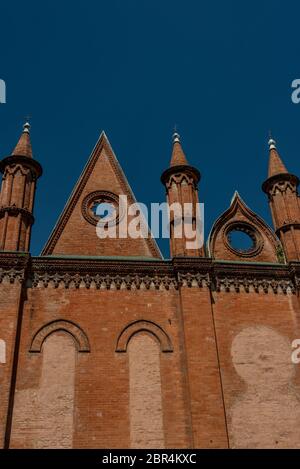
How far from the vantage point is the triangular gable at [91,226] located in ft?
62.4

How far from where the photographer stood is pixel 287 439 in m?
14.8

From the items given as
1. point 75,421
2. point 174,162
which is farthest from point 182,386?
point 174,162

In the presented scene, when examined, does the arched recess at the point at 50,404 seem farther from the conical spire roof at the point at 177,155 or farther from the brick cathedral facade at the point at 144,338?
the conical spire roof at the point at 177,155

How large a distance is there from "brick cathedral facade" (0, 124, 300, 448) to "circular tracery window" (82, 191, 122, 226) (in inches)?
40.9

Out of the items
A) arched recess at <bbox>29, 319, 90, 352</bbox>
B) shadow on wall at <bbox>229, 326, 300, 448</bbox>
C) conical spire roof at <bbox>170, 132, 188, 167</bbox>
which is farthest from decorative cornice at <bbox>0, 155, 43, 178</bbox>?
shadow on wall at <bbox>229, 326, 300, 448</bbox>

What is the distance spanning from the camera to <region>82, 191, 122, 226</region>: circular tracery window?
787 inches

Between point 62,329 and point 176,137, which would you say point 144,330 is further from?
point 176,137

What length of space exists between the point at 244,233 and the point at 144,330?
5.87 meters

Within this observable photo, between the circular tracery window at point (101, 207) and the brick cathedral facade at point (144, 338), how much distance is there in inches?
40.9

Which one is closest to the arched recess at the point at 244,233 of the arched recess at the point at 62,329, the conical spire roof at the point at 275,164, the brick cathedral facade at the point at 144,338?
the brick cathedral facade at the point at 144,338

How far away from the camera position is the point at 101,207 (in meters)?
20.6

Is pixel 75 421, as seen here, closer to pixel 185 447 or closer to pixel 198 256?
pixel 185 447

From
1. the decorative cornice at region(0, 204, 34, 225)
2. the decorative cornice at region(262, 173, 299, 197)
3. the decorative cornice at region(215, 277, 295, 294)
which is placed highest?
the decorative cornice at region(262, 173, 299, 197)

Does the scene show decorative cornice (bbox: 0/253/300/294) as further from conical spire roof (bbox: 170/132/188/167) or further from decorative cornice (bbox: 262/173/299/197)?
conical spire roof (bbox: 170/132/188/167)
